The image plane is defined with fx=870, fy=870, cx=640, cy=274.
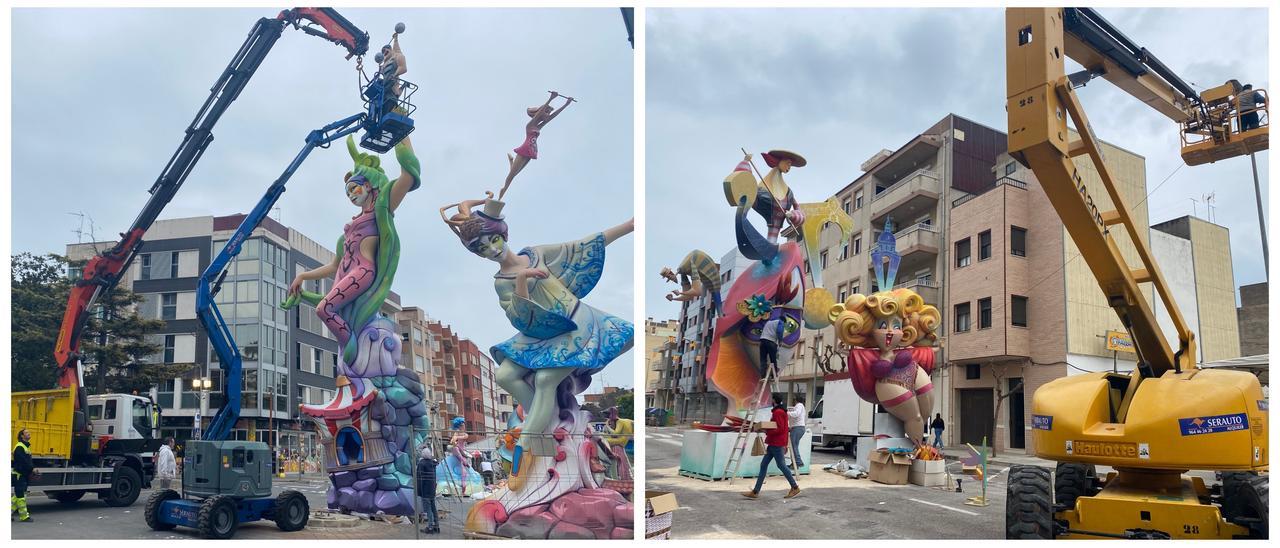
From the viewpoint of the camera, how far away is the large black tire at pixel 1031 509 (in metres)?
7.91

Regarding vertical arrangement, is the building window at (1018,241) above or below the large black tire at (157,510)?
above

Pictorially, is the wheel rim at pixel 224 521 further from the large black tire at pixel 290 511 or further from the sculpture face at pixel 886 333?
the sculpture face at pixel 886 333

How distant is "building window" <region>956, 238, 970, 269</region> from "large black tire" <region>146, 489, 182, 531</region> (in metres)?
24.6

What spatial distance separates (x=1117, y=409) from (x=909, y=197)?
991 inches

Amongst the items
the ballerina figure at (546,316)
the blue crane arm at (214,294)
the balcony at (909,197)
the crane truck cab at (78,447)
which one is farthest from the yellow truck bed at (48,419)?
the balcony at (909,197)

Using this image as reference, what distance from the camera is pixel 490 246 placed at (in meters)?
12.2

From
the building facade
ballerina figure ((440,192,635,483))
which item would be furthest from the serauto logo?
the building facade

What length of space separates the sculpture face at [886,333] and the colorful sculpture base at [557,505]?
6884 millimetres

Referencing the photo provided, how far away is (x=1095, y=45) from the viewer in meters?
9.56

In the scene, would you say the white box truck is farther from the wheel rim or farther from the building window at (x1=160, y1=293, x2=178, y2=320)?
the building window at (x1=160, y1=293, x2=178, y2=320)

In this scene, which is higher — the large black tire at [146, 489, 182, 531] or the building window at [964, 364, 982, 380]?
the building window at [964, 364, 982, 380]

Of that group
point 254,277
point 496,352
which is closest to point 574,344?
point 496,352

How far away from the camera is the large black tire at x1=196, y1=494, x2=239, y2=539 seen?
10953mm

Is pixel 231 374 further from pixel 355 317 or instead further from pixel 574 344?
pixel 574 344
